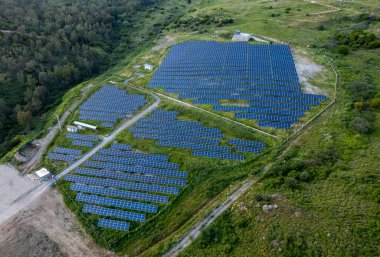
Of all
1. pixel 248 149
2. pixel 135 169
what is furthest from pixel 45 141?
pixel 248 149

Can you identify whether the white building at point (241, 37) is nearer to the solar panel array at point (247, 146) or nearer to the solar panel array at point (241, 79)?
the solar panel array at point (241, 79)

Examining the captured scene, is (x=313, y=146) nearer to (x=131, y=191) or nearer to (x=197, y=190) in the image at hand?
(x=197, y=190)

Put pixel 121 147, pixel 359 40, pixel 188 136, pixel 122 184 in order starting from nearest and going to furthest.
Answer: pixel 122 184, pixel 121 147, pixel 188 136, pixel 359 40

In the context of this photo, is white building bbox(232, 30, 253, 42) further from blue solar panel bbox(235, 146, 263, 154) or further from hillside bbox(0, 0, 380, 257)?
blue solar panel bbox(235, 146, 263, 154)

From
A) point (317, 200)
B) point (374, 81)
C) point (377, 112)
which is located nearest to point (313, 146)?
point (317, 200)

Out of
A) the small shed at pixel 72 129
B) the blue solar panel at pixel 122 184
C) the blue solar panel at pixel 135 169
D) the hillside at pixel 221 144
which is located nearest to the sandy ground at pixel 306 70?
the hillside at pixel 221 144

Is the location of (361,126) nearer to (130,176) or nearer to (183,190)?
(183,190)
